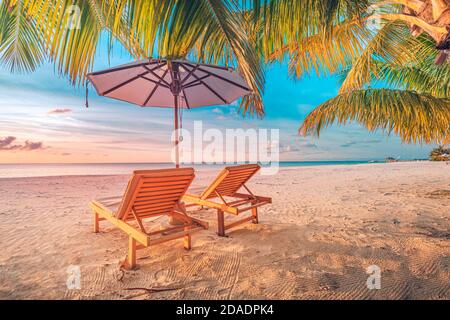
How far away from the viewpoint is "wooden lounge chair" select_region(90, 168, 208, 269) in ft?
7.11

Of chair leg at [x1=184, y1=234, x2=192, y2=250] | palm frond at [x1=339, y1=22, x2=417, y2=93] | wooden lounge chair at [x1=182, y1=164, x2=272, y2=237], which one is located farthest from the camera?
palm frond at [x1=339, y1=22, x2=417, y2=93]

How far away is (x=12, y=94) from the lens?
41.8 ft

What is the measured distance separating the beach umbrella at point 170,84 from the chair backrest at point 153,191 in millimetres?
1008

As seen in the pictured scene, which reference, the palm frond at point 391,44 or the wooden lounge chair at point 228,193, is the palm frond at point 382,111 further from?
the wooden lounge chair at point 228,193

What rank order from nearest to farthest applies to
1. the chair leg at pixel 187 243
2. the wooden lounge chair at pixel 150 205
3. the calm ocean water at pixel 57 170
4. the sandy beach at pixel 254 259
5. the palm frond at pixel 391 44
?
the sandy beach at pixel 254 259 → the wooden lounge chair at pixel 150 205 → the chair leg at pixel 187 243 → the palm frond at pixel 391 44 → the calm ocean water at pixel 57 170

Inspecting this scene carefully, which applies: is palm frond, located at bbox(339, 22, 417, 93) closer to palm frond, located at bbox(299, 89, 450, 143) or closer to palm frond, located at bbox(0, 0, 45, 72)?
palm frond, located at bbox(299, 89, 450, 143)

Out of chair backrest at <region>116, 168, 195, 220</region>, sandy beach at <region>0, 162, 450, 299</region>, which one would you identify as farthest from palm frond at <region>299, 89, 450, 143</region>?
chair backrest at <region>116, 168, 195, 220</region>

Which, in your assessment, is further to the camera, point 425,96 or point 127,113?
point 127,113

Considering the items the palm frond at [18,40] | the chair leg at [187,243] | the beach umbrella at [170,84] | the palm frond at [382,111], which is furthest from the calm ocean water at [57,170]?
the palm frond at [382,111]

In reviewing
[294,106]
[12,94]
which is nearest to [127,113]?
[12,94]

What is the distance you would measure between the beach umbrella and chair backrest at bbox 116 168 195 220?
39.7 inches

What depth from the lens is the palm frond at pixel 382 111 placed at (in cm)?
381

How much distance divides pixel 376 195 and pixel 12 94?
1783 centimetres
